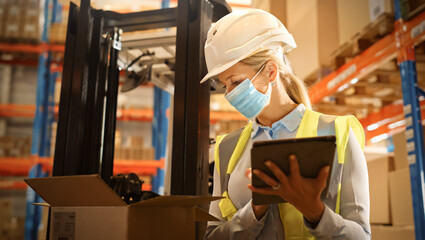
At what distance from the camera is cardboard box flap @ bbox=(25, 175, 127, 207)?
1.48 metres

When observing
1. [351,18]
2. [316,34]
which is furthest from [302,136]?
[316,34]

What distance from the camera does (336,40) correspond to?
4434 mm

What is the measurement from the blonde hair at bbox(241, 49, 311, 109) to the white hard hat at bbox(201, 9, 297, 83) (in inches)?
1.2

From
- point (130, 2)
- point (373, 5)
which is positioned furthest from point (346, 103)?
point (130, 2)

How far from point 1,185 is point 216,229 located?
7.14 meters

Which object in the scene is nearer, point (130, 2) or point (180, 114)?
point (180, 114)

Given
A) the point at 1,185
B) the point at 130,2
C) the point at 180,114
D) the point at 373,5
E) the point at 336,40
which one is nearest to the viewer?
the point at 180,114

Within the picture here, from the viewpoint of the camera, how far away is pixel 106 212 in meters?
1.54

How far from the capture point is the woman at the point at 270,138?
1.30m

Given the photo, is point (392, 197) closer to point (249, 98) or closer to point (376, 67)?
point (376, 67)

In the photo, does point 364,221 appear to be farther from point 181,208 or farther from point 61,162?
point 61,162

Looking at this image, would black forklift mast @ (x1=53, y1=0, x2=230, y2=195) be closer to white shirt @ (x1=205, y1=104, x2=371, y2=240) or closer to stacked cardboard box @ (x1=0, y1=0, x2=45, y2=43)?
white shirt @ (x1=205, y1=104, x2=371, y2=240)

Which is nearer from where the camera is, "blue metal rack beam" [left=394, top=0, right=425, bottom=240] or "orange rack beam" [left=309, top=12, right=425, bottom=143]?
"blue metal rack beam" [left=394, top=0, right=425, bottom=240]

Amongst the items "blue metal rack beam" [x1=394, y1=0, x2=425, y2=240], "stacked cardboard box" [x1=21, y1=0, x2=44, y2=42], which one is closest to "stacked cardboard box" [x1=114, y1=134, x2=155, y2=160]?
"stacked cardboard box" [x1=21, y1=0, x2=44, y2=42]
